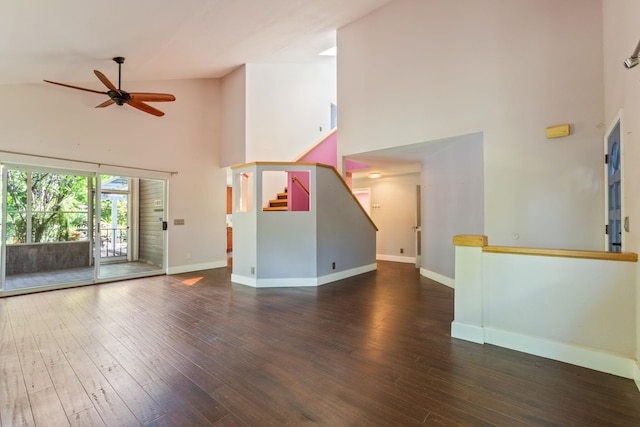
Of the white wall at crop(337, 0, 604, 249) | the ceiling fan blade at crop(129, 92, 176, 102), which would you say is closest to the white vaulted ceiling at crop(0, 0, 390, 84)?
the ceiling fan blade at crop(129, 92, 176, 102)

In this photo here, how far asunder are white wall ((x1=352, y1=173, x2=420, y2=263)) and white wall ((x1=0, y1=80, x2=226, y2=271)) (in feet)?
14.2

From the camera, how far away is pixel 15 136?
4.50 m

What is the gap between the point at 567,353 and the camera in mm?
2326

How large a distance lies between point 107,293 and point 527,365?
578 cm

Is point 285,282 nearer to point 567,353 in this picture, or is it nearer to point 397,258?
point 567,353

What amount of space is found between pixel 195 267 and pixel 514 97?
6.97m

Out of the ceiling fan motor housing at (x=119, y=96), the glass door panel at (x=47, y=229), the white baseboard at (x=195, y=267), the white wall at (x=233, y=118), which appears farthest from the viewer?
the white wall at (x=233, y=118)

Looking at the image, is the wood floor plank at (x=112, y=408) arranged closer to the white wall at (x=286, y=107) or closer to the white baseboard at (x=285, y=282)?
the white baseboard at (x=285, y=282)

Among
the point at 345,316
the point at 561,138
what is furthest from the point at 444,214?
the point at 345,316

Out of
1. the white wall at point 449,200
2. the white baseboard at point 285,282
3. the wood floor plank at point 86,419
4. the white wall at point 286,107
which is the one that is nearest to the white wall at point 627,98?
the white wall at point 449,200

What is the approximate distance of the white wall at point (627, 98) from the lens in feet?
6.78

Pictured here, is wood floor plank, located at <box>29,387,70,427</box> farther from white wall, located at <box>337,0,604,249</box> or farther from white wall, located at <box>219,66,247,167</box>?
white wall, located at <box>219,66,247,167</box>

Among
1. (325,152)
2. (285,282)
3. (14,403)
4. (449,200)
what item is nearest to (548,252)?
(449,200)

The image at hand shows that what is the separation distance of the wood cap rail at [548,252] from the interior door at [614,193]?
0.85 m
